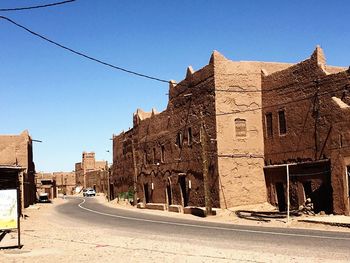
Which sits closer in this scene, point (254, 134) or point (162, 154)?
point (254, 134)

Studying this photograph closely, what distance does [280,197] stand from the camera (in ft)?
98.6

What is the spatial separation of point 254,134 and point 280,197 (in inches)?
178

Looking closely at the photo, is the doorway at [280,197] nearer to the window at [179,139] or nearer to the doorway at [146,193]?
the window at [179,139]

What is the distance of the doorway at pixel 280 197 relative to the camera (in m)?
29.5

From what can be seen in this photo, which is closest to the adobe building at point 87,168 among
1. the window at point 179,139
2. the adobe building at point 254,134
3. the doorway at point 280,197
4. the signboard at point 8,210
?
the adobe building at point 254,134

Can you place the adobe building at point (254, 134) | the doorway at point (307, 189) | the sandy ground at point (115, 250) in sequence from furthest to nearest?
the doorway at point (307, 189), the adobe building at point (254, 134), the sandy ground at point (115, 250)

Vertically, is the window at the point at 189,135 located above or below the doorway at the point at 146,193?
above

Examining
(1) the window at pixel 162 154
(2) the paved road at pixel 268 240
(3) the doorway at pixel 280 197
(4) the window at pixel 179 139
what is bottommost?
(2) the paved road at pixel 268 240

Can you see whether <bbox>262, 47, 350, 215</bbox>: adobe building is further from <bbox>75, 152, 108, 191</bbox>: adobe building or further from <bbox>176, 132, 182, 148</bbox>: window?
<bbox>75, 152, 108, 191</bbox>: adobe building

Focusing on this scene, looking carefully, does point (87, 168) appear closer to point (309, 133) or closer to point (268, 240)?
point (309, 133)

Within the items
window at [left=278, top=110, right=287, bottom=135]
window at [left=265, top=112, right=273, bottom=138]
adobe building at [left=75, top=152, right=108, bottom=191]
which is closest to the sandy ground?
window at [left=278, top=110, right=287, bottom=135]

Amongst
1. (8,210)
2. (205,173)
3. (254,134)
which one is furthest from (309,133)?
(8,210)

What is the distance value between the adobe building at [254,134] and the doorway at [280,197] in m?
0.07

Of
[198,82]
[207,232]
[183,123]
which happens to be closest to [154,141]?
[183,123]
